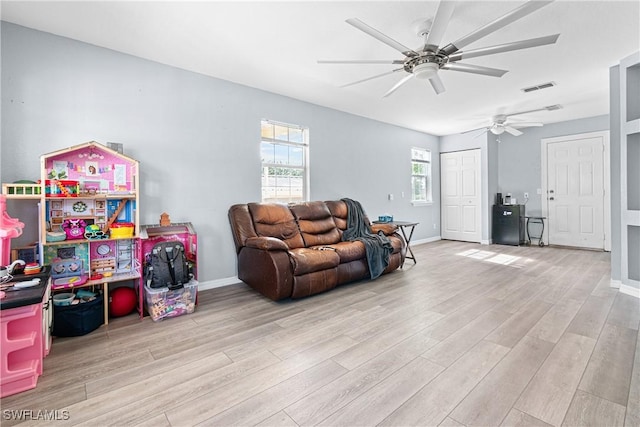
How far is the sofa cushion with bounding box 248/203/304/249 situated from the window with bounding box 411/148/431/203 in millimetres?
3760

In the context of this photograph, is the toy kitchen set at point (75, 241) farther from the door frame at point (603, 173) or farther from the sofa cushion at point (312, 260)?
the door frame at point (603, 173)

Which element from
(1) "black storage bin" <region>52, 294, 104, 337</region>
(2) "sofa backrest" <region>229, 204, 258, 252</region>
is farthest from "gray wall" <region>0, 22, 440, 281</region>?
(1) "black storage bin" <region>52, 294, 104, 337</region>

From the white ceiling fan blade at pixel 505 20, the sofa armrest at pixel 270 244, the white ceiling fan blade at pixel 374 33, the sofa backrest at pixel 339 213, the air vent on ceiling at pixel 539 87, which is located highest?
the air vent on ceiling at pixel 539 87

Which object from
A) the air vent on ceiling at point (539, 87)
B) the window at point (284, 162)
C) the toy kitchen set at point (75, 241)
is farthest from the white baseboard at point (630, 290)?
the toy kitchen set at point (75, 241)

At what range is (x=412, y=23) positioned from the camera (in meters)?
2.53

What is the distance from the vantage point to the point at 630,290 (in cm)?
319

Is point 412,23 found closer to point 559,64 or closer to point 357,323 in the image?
point 559,64

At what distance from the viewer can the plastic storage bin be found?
267 cm

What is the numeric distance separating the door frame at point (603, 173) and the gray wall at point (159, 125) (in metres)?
4.62

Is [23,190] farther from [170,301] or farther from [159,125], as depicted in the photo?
[170,301]

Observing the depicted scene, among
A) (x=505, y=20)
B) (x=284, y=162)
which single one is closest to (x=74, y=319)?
(x=284, y=162)

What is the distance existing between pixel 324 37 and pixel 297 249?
2.23 m

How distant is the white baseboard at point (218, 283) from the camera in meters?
3.53

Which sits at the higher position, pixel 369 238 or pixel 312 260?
pixel 369 238
